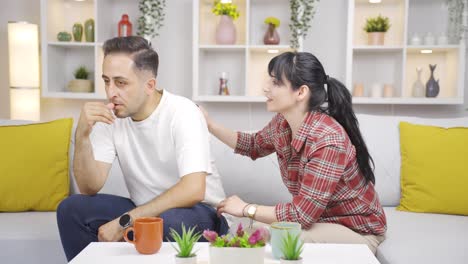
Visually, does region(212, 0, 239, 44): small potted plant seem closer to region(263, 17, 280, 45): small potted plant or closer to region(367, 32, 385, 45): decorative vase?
region(263, 17, 280, 45): small potted plant

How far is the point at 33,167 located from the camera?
91.7 inches

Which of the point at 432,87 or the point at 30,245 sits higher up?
the point at 432,87

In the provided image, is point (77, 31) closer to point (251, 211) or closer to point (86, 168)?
point (86, 168)

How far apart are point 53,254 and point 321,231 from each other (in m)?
1.07

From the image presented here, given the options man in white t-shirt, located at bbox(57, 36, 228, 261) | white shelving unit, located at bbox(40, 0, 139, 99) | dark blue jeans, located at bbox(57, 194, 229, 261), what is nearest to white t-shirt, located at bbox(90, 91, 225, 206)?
man in white t-shirt, located at bbox(57, 36, 228, 261)

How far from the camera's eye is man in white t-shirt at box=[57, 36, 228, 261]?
179 cm

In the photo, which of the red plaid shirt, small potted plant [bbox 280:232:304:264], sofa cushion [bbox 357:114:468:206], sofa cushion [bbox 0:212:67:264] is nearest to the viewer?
small potted plant [bbox 280:232:304:264]

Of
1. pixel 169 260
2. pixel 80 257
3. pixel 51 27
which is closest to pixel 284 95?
pixel 169 260

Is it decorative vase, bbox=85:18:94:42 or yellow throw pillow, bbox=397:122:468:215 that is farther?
decorative vase, bbox=85:18:94:42

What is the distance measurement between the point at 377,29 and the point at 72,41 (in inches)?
81.5

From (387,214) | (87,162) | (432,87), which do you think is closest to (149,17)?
(87,162)

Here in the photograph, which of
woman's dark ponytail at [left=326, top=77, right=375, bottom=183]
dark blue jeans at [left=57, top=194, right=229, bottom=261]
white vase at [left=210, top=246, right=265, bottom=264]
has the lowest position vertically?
dark blue jeans at [left=57, top=194, right=229, bottom=261]

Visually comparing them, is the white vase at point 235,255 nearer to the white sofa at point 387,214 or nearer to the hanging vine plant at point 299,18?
the white sofa at point 387,214

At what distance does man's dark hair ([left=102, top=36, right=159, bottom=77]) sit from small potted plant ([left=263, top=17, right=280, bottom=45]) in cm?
168
